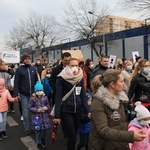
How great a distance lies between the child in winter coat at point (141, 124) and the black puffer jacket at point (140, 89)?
2131mm

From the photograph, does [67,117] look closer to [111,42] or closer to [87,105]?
[87,105]

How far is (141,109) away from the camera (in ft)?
8.09

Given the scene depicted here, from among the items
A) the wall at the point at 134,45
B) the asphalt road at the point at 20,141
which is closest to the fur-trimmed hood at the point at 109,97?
the asphalt road at the point at 20,141

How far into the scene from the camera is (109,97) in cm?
234

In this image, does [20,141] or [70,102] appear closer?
[70,102]

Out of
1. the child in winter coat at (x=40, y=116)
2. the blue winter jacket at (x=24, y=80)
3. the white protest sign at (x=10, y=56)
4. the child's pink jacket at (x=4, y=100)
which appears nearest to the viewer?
the child in winter coat at (x=40, y=116)

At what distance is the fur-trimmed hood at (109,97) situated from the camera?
7.59 feet

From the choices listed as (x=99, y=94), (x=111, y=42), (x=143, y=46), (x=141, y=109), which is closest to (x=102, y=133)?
(x=99, y=94)

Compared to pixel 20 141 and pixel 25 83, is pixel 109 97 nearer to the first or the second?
pixel 20 141

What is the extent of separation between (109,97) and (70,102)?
137cm

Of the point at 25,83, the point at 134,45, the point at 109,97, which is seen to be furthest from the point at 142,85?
the point at 134,45

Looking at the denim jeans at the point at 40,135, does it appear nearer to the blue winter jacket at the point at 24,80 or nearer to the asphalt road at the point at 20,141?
the asphalt road at the point at 20,141

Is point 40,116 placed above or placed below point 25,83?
below

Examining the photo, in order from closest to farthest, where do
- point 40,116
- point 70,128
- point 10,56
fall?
1. point 70,128
2. point 40,116
3. point 10,56
